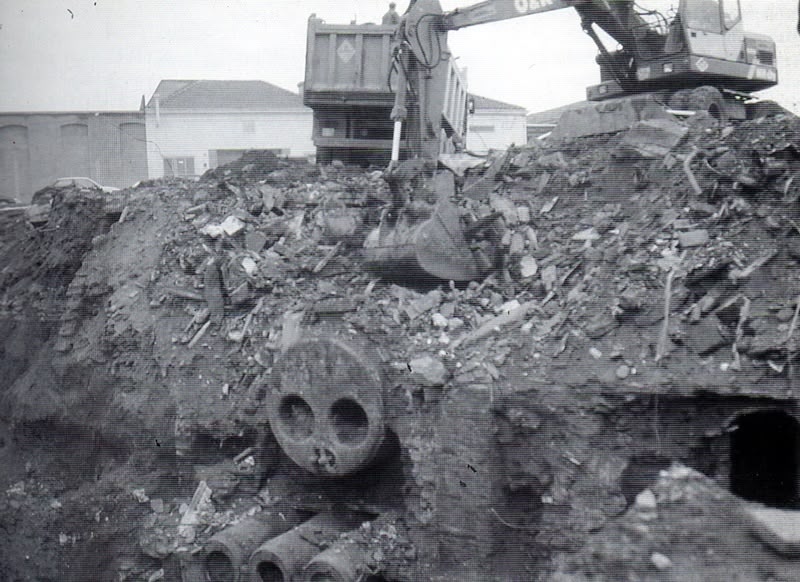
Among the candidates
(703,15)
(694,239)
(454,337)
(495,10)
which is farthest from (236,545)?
(703,15)

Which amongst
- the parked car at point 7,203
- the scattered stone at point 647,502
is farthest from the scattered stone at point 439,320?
the parked car at point 7,203

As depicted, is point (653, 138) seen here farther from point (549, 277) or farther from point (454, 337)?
point (454, 337)

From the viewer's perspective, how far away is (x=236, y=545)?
5621 mm

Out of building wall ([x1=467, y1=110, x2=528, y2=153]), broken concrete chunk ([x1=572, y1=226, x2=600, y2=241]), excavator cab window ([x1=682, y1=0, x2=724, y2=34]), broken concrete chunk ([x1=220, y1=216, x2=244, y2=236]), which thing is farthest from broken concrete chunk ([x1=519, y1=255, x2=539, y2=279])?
building wall ([x1=467, y1=110, x2=528, y2=153])

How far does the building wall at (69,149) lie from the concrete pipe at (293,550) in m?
16.9

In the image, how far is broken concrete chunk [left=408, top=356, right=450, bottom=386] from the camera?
5352 mm

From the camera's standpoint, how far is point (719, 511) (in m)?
3.31

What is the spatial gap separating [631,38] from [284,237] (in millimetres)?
4638

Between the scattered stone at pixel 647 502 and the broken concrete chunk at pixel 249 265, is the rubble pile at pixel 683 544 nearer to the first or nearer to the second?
the scattered stone at pixel 647 502

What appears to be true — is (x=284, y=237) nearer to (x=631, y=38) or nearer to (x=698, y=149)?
(x=698, y=149)

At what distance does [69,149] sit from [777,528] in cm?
2203

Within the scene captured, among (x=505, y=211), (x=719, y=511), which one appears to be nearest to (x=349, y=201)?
(x=505, y=211)

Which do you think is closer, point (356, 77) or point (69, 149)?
point (356, 77)

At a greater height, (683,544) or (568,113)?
(568,113)
